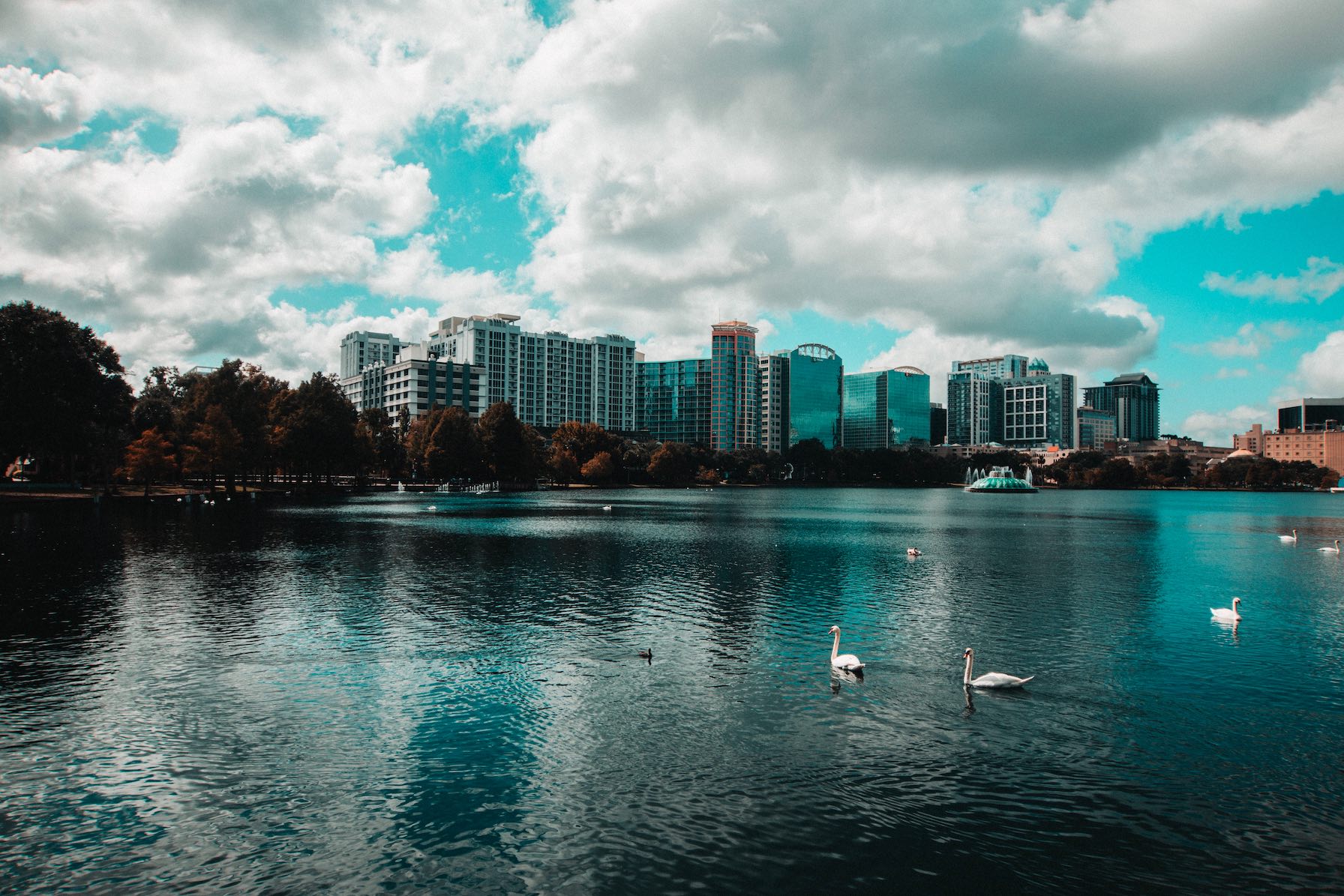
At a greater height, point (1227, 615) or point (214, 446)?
point (214, 446)

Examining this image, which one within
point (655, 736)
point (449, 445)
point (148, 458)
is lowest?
point (655, 736)

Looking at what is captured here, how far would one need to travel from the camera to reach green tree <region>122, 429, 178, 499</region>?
12675 centimetres

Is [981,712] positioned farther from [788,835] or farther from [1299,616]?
[1299,616]

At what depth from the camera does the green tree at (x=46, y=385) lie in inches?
4028

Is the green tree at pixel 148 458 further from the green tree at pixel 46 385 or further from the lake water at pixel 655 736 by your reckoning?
the lake water at pixel 655 736

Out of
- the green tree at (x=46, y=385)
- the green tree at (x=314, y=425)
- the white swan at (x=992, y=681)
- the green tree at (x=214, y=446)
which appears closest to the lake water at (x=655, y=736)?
the white swan at (x=992, y=681)

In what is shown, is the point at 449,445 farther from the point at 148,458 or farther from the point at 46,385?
the point at 46,385

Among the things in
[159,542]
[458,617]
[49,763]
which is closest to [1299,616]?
[458,617]

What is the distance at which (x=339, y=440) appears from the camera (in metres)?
155

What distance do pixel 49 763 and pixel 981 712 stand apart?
84.4 ft

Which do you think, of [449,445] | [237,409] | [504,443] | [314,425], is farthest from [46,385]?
[504,443]

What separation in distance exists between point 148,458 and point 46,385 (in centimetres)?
2391

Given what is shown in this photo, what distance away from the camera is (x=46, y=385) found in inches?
4136

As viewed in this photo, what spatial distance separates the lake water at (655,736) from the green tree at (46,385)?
71.1 m
